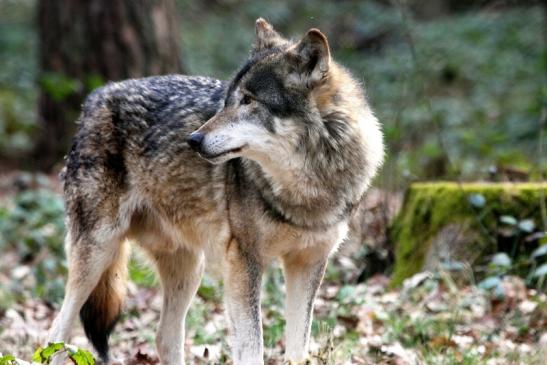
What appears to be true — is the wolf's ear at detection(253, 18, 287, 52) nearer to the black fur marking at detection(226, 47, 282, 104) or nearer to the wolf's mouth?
the black fur marking at detection(226, 47, 282, 104)

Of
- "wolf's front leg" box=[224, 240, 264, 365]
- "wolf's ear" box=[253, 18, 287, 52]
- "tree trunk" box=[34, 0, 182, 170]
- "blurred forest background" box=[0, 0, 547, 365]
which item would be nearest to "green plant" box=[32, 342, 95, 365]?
"wolf's front leg" box=[224, 240, 264, 365]

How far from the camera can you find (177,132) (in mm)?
5180

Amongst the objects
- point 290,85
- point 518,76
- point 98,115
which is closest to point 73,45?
point 98,115

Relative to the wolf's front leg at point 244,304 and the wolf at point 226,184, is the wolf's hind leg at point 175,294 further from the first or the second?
the wolf's front leg at point 244,304

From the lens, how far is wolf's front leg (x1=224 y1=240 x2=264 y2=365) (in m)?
4.52

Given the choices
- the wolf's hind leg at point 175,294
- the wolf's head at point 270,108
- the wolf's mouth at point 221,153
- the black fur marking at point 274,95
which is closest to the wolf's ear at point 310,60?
the wolf's head at point 270,108

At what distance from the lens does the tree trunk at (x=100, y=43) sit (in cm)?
1016

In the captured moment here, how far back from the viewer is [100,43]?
10344 mm

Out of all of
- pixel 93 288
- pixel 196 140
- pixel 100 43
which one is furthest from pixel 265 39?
pixel 100 43

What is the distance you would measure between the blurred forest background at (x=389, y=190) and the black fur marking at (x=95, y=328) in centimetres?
24

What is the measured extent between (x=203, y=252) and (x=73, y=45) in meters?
6.03

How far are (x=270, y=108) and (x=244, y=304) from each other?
1.08 metres

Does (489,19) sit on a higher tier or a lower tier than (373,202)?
higher

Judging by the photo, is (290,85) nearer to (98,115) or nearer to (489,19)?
(98,115)
